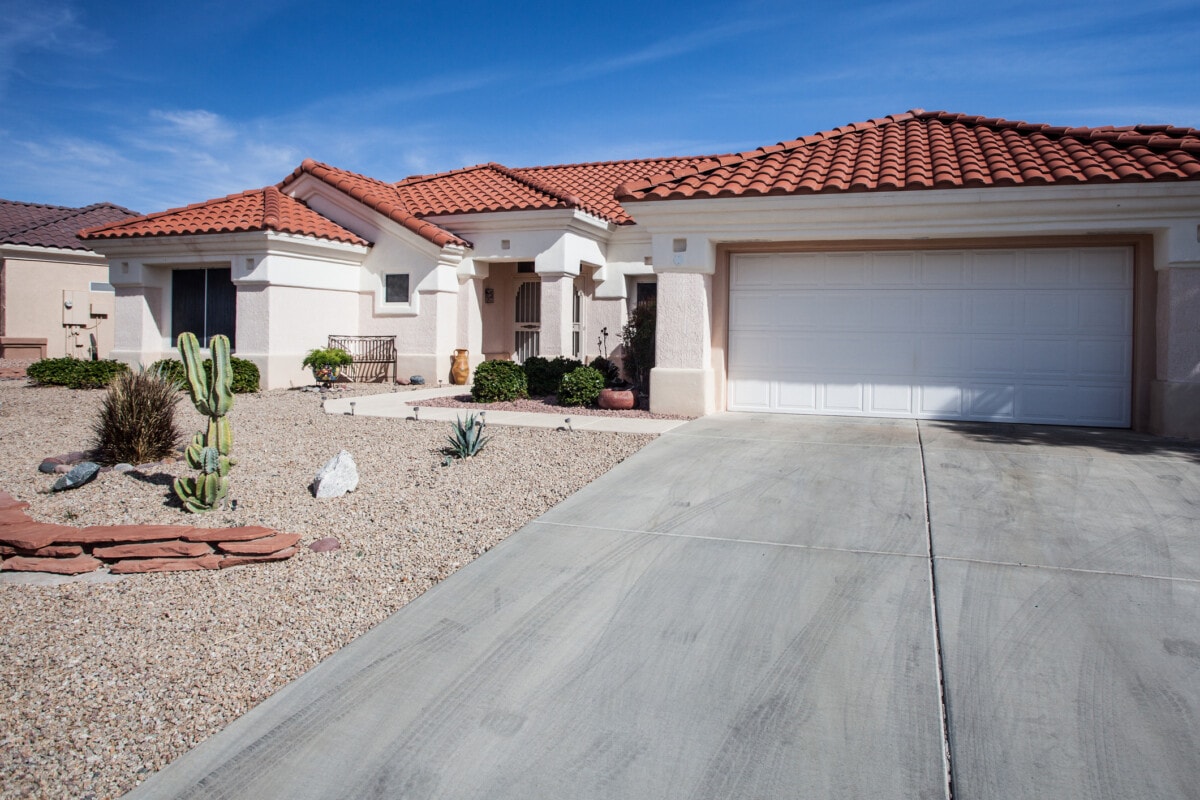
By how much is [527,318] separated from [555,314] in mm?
2783

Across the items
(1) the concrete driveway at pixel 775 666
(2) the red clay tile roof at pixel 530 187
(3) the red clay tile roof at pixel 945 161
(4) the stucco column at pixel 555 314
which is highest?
(2) the red clay tile roof at pixel 530 187

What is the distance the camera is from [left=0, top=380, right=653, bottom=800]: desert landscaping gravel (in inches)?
145

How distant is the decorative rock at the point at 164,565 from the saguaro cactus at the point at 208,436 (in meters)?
1.44

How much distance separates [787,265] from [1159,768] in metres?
9.77

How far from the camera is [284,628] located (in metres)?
4.77

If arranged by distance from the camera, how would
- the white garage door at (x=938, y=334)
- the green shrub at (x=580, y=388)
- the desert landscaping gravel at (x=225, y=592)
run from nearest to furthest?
1. the desert landscaping gravel at (x=225, y=592)
2. the white garage door at (x=938, y=334)
3. the green shrub at (x=580, y=388)

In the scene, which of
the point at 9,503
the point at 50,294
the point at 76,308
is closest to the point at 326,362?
the point at 9,503

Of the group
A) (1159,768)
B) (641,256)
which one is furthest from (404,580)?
(641,256)

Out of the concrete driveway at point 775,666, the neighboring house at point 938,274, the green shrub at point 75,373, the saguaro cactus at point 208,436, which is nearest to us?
the concrete driveway at point 775,666

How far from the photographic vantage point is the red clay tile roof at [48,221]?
2484 cm

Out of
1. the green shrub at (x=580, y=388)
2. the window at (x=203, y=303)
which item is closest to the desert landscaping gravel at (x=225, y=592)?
the green shrub at (x=580, y=388)

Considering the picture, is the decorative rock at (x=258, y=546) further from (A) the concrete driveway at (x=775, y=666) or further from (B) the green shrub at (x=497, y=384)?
(B) the green shrub at (x=497, y=384)

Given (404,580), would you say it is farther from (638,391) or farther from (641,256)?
(641,256)

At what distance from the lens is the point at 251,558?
232 inches
